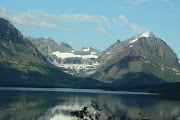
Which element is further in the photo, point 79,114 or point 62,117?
point 62,117

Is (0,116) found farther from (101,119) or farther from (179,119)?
(179,119)

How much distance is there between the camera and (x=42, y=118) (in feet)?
449

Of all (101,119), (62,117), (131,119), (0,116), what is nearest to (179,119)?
(131,119)


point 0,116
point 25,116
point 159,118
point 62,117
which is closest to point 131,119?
point 159,118

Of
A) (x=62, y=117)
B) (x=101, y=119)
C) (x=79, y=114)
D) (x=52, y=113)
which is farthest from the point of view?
(x=52, y=113)

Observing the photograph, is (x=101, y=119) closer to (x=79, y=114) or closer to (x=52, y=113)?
(x=52, y=113)

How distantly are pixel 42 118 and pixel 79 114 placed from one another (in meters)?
69.6

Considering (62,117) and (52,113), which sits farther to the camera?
(52,113)

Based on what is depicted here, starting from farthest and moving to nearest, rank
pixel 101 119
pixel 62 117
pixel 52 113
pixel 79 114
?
pixel 52 113, pixel 62 117, pixel 101 119, pixel 79 114

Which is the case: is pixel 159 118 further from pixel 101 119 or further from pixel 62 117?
pixel 62 117

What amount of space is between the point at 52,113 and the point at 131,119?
36.5m

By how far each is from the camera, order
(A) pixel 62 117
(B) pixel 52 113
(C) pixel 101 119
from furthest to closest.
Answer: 1. (B) pixel 52 113
2. (A) pixel 62 117
3. (C) pixel 101 119

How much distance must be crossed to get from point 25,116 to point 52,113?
1610cm

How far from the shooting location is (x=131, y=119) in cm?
14025
